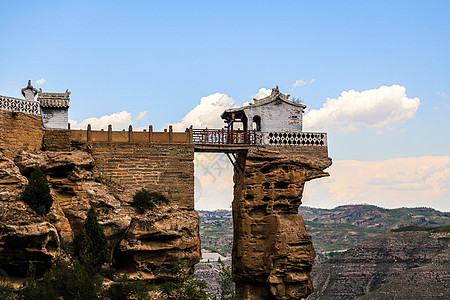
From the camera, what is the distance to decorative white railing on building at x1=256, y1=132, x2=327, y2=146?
3334cm

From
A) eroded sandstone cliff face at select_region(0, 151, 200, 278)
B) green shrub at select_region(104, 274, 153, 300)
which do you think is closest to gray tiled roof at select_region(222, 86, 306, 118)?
eroded sandstone cliff face at select_region(0, 151, 200, 278)

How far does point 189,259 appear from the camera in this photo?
1118 inches

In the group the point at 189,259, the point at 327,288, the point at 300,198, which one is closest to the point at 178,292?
the point at 189,259

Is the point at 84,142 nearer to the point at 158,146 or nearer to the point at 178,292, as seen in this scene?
the point at 158,146

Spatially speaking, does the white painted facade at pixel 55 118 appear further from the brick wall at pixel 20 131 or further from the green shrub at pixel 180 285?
the green shrub at pixel 180 285

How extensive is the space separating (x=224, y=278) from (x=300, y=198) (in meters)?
6.68

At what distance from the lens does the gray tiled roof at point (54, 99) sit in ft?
99.3

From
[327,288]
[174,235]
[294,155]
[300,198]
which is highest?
[294,155]

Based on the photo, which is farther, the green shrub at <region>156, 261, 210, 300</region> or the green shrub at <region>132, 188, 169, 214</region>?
the green shrub at <region>132, 188, 169, 214</region>

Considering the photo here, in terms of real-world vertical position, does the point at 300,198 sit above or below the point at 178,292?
above

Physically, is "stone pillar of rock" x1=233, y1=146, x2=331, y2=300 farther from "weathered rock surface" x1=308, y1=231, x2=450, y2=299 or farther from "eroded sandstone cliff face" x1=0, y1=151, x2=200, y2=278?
"weathered rock surface" x1=308, y1=231, x2=450, y2=299

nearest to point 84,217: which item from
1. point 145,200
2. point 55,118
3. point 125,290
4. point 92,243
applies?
point 92,243

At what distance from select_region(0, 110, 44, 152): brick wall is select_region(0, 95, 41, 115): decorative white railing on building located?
279 mm

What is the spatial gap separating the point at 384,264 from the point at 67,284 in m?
80.9
